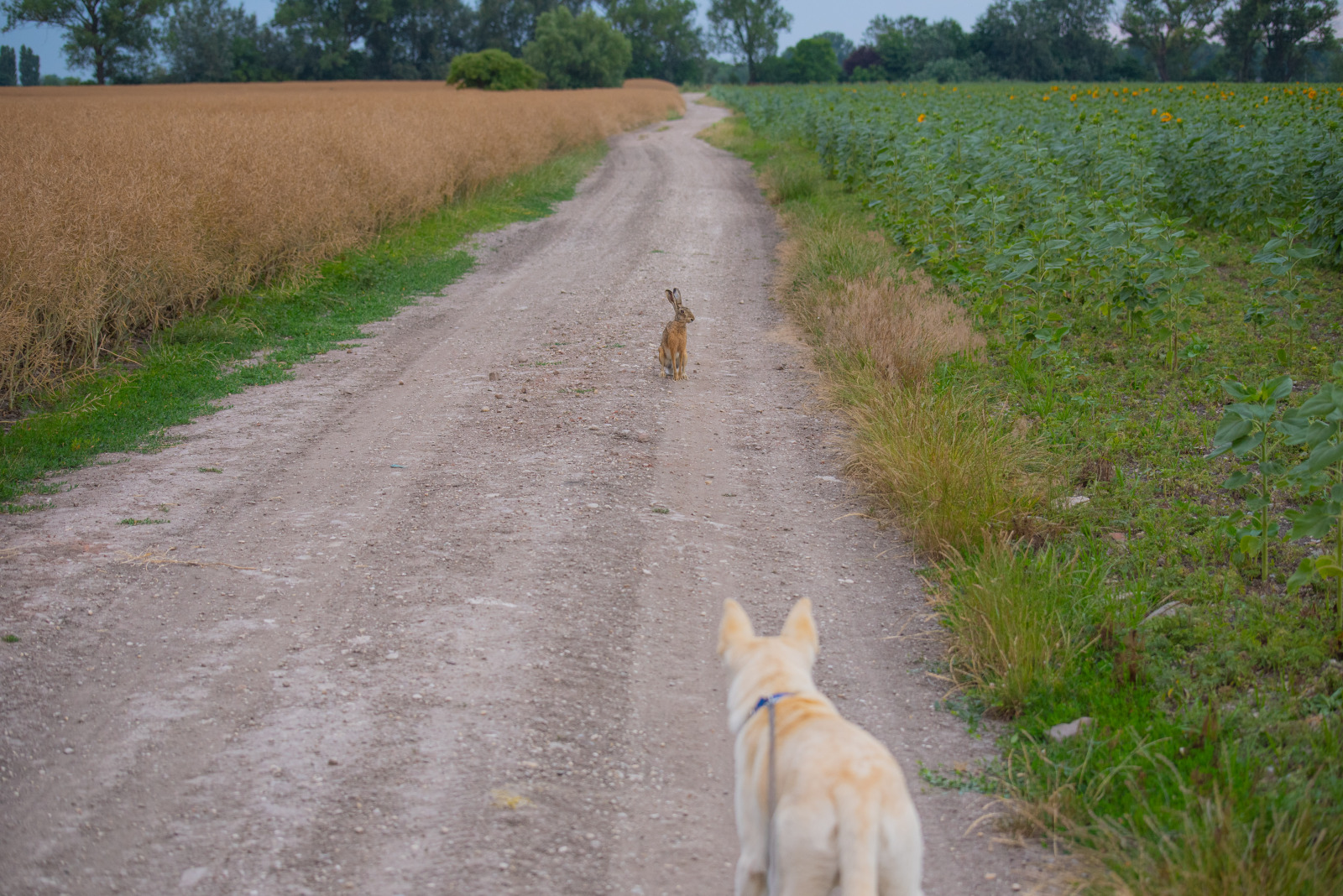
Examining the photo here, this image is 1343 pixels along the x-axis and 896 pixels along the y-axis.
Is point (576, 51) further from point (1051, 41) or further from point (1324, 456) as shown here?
point (1324, 456)

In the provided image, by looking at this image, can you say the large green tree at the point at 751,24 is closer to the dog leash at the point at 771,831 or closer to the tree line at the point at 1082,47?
the tree line at the point at 1082,47

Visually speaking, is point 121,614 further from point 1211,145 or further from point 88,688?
point 1211,145

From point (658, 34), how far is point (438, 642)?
326 ft

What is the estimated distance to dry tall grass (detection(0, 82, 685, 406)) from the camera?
779 centimetres

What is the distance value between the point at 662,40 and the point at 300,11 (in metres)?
38.6

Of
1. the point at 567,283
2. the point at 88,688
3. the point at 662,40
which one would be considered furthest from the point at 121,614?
the point at 662,40

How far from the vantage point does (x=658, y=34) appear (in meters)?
93.7

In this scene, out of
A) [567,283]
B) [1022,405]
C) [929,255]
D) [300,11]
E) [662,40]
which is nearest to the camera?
[1022,405]

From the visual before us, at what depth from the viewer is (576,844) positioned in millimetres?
3117

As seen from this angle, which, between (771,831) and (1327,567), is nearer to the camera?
(771,831)

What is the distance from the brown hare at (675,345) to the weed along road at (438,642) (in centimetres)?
19

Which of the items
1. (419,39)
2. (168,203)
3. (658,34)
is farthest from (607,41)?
(168,203)

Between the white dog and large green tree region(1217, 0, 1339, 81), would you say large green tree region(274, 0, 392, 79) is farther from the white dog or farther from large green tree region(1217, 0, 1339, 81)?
the white dog

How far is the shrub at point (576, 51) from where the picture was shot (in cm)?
6006
